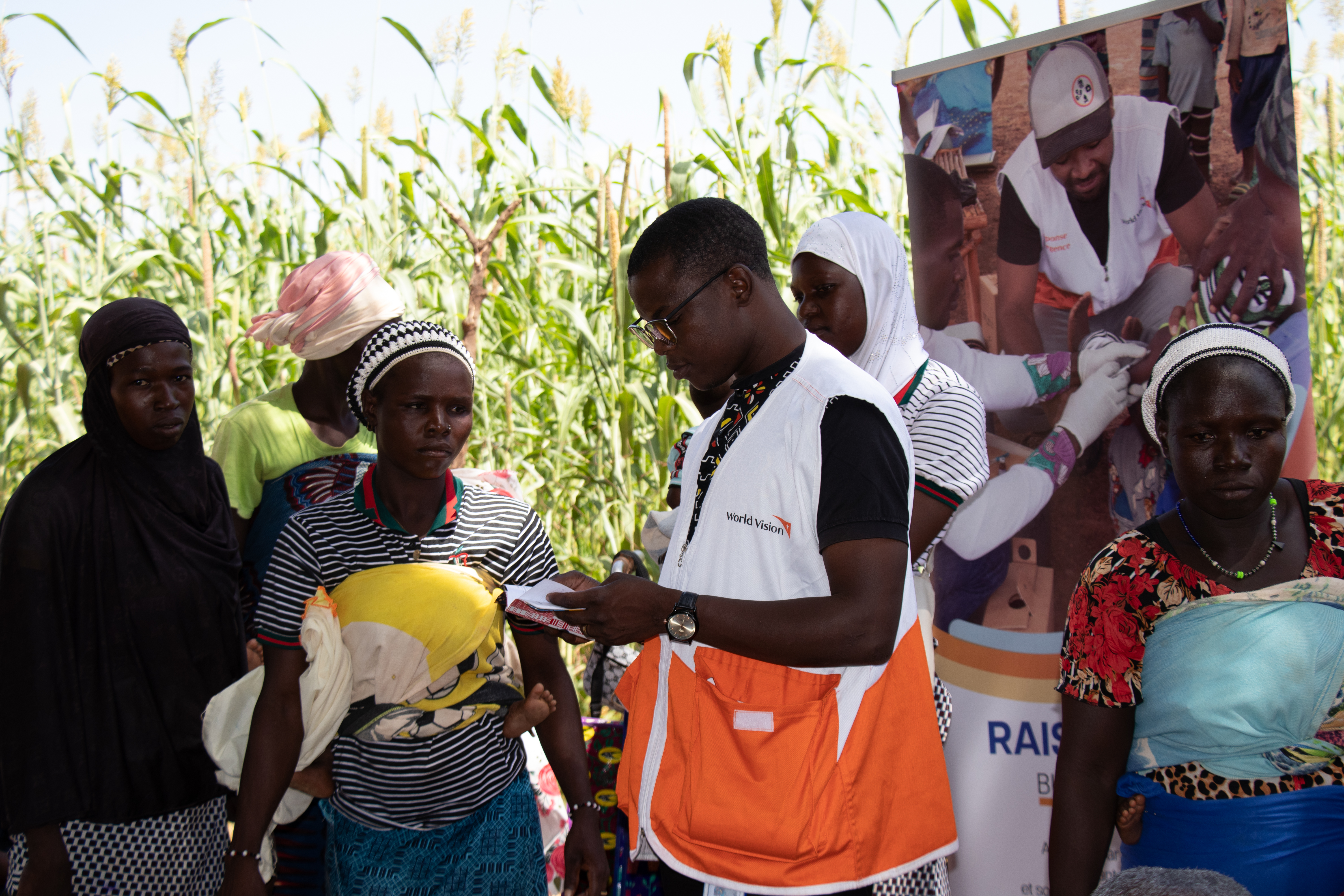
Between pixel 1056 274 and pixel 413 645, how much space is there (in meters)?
2.09

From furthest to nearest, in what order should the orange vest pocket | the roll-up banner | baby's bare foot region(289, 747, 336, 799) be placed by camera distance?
1. the roll-up banner
2. baby's bare foot region(289, 747, 336, 799)
3. the orange vest pocket

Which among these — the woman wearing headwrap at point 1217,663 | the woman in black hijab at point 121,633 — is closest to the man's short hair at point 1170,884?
the woman wearing headwrap at point 1217,663

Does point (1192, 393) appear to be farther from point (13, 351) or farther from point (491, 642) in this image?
point (13, 351)

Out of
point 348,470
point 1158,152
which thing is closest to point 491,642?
point 348,470

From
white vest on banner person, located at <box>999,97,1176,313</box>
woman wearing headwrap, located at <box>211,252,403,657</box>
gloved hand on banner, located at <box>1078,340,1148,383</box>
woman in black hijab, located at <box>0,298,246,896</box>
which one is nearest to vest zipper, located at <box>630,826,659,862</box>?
woman in black hijab, located at <box>0,298,246,896</box>

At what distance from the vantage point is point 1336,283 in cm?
454

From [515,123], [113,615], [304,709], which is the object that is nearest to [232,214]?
[515,123]

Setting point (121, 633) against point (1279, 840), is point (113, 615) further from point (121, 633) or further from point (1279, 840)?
point (1279, 840)

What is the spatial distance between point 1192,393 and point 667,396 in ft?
6.08

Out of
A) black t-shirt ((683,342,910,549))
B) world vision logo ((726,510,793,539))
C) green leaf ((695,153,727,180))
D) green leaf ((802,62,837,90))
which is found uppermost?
green leaf ((802,62,837,90))

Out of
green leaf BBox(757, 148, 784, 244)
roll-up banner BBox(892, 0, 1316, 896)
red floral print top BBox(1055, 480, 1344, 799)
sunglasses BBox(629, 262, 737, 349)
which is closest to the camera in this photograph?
sunglasses BBox(629, 262, 737, 349)

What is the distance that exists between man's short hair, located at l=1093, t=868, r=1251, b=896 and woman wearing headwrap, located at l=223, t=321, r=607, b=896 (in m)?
1.05

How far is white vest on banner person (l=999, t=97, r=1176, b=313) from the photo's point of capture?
8.31 ft

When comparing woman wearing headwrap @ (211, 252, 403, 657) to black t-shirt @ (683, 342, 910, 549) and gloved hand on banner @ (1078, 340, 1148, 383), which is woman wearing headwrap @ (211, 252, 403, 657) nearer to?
black t-shirt @ (683, 342, 910, 549)
